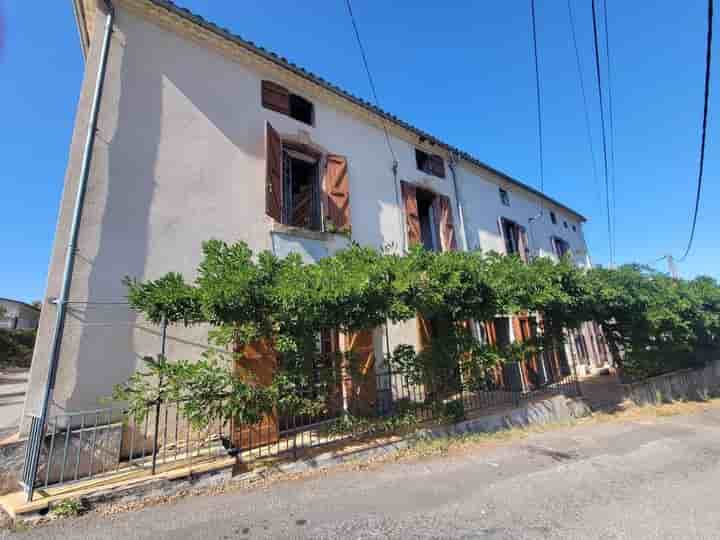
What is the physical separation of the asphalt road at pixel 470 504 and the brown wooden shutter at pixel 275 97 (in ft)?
24.5

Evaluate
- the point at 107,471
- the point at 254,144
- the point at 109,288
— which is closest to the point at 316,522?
the point at 107,471

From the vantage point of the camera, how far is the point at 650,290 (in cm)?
923

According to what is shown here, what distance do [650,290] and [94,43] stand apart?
14624mm

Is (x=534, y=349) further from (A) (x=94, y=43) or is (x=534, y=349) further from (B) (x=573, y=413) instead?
(A) (x=94, y=43)

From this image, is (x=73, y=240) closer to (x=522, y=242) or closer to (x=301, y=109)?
(x=301, y=109)

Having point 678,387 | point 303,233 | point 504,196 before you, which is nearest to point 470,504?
point 303,233

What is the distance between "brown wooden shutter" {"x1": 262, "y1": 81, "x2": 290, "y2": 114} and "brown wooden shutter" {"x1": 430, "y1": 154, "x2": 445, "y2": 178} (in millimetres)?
5079

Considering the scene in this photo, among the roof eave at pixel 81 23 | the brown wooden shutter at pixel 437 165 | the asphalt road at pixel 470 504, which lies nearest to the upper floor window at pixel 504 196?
the brown wooden shutter at pixel 437 165

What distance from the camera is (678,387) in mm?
10414

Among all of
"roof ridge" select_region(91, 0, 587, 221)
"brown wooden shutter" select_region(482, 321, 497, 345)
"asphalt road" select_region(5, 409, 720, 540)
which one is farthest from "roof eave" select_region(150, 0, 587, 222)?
"asphalt road" select_region(5, 409, 720, 540)

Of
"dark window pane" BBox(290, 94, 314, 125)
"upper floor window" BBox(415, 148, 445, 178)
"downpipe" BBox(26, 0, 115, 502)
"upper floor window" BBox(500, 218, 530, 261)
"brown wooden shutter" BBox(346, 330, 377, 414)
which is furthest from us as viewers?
"upper floor window" BBox(500, 218, 530, 261)

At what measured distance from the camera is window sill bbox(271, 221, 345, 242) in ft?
21.3

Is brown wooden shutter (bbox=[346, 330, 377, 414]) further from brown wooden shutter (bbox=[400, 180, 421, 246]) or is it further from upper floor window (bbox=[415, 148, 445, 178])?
upper floor window (bbox=[415, 148, 445, 178])

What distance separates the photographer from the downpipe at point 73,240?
382 cm
